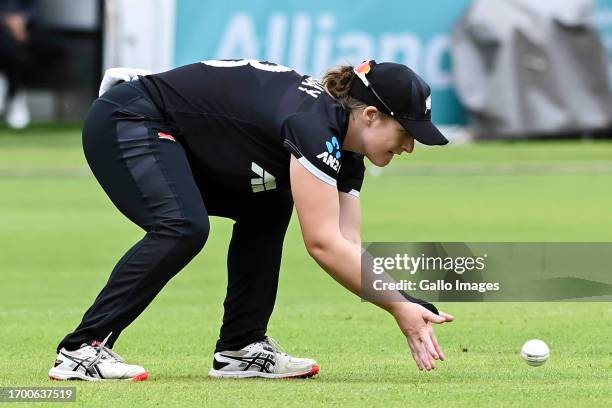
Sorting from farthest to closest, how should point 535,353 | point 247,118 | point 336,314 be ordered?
point 336,314
point 535,353
point 247,118

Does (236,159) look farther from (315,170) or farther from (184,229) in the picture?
Result: (315,170)

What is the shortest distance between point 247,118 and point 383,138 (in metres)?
0.62

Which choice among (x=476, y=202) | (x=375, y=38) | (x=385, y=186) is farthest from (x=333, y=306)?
(x=375, y=38)

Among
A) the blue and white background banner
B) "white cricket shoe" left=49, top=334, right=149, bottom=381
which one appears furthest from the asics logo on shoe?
the blue and white background banner

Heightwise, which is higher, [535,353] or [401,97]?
[401,97]

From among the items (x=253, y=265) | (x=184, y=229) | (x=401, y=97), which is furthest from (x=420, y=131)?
(x=253, y=265)

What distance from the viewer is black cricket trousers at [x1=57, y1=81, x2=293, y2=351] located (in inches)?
263

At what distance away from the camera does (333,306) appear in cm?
992

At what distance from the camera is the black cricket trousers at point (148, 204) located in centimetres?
669

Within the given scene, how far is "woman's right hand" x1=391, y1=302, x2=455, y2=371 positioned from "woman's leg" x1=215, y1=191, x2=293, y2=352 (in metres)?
1.04

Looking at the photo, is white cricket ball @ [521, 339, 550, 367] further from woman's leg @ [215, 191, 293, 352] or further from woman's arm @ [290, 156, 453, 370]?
woman's leg @ [215, 191, 293, 352]

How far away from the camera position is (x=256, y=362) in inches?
290

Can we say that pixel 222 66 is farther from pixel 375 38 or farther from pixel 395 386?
pixel 375 38
